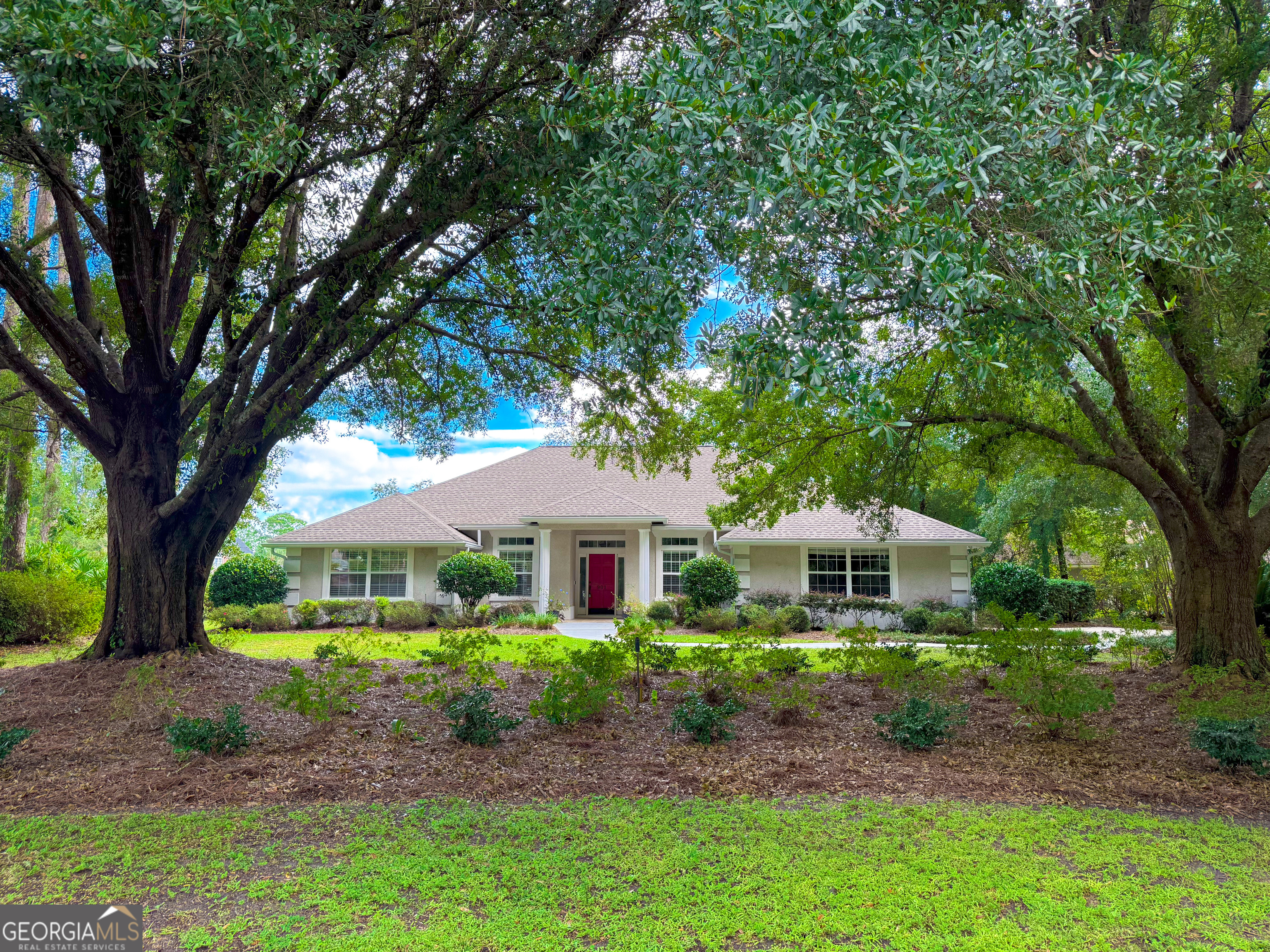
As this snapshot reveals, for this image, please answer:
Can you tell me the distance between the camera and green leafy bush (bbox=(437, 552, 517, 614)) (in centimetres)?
1973

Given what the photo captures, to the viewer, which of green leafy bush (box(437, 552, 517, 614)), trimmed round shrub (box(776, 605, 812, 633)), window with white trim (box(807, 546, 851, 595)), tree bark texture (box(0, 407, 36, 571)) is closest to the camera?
tree bark texture (box(0, 407, 36, 571))

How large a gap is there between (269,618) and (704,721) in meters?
16.0

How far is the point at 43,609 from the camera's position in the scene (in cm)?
1454

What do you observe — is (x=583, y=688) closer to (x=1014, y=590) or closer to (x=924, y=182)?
(x=924, y=182)

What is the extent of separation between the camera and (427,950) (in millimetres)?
3340

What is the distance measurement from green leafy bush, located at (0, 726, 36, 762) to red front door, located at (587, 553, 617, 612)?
16347 millimetres

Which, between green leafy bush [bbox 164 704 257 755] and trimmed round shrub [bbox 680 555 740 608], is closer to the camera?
green leafy bush [bbox 164 704 257 755]

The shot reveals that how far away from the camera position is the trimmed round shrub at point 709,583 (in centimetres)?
1939

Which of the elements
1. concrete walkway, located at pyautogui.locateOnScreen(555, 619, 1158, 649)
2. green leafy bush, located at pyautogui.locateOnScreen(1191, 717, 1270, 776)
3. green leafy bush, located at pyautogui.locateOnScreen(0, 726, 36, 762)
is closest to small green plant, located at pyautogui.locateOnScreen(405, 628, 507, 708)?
green leafy bush, located at pyautogui.locateOnScreen(0, 726, 36, 762)

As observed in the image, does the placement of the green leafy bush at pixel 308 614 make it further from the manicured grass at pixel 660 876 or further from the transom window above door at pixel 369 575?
the manicured grass at pixel 660 876

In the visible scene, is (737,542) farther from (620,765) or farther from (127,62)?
(127,62)

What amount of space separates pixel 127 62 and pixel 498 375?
672 centimetres

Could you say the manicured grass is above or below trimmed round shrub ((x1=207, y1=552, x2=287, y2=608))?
below

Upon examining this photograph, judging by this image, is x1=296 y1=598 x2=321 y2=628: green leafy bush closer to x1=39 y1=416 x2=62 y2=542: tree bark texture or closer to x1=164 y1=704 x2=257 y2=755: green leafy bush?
x1=39 y1=416 x2=62 y2=542: tree bark texture
